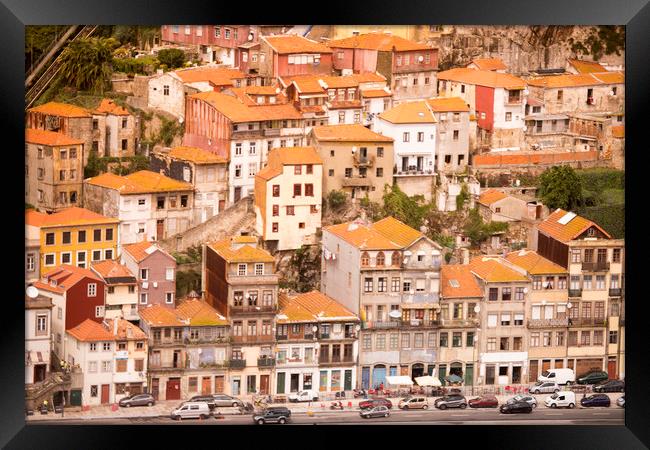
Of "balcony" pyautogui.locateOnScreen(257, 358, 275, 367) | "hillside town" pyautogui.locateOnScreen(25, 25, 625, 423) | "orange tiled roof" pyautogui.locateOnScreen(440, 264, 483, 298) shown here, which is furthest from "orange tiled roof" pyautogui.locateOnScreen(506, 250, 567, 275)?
"balcony" pyautogui.locateOnScreen(257, 358, 275, 367)

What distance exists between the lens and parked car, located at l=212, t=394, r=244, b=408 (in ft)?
46.2

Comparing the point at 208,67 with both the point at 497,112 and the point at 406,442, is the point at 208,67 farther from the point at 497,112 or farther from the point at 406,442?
the point at 406,442

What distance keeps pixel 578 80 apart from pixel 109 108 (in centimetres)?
345

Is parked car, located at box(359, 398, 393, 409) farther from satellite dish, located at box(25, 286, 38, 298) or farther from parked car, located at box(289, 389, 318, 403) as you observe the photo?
satellite dish, located at box(25, 286, 38, 298)

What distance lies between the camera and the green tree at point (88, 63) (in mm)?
14258

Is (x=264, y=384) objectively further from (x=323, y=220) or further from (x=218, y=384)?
(x=323, y=220)

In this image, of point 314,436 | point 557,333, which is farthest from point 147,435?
point 557,333

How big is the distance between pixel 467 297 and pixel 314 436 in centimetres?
179

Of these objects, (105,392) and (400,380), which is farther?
(400,380)

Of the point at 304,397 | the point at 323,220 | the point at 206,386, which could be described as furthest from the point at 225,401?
the point at 323,220

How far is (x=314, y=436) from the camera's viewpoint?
13.6 metres

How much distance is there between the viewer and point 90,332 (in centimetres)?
1409
